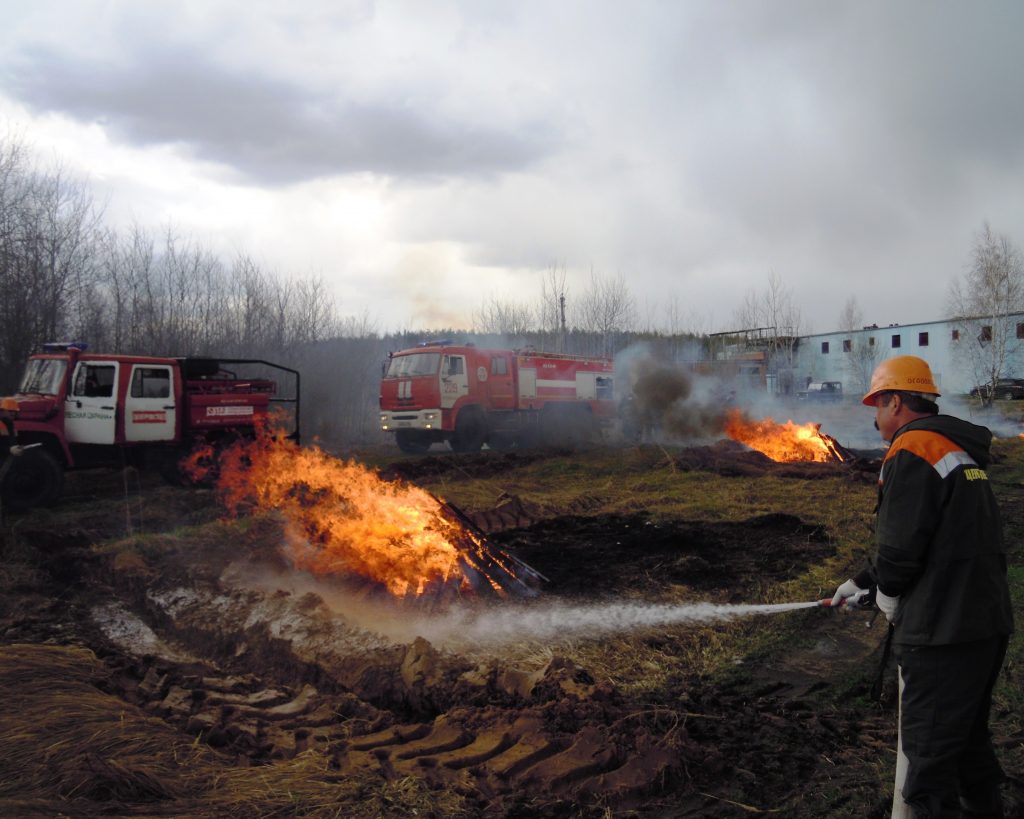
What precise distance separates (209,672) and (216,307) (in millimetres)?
26235

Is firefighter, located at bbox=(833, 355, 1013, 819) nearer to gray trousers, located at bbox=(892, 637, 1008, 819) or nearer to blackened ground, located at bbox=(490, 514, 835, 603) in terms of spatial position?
gray trousers, located at bbox=(892, 637, 1008, 819)

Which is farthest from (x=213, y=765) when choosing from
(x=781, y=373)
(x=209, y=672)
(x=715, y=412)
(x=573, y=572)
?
(x=781, y=373)

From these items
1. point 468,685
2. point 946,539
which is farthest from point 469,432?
point 946,539

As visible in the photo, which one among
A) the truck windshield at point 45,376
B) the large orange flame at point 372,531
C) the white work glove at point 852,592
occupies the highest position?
the truck windshield at point 45,376

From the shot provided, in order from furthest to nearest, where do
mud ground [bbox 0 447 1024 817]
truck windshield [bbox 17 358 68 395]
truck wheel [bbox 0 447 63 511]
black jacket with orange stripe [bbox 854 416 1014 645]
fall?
truck windshield [bbox 17 358 68 395] → truck wheel [bbox 0 447 63 511] → mud ground [bbox 0 447 1024 817] → black jacket with orange stripe [bbox 854 416 1014 645]

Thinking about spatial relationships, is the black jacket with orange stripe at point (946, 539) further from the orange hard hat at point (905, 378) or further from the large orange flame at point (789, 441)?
the large orange flame at point (789, 441)

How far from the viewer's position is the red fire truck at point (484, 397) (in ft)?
65.3

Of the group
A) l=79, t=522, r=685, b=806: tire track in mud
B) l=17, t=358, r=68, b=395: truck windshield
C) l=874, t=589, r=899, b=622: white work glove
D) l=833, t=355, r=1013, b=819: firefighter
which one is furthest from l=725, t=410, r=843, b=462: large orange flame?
l=17, t=358, r=68, b=395: truck windshield

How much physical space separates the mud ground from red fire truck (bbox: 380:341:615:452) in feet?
34.8

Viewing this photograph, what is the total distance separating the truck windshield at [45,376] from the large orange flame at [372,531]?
5.39 m

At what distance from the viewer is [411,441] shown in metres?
21.0

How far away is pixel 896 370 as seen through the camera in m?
3.15

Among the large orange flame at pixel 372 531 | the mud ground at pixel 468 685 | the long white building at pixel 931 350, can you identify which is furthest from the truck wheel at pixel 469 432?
the long white building at pixel 931 350

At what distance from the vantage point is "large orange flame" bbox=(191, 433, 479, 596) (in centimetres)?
695
